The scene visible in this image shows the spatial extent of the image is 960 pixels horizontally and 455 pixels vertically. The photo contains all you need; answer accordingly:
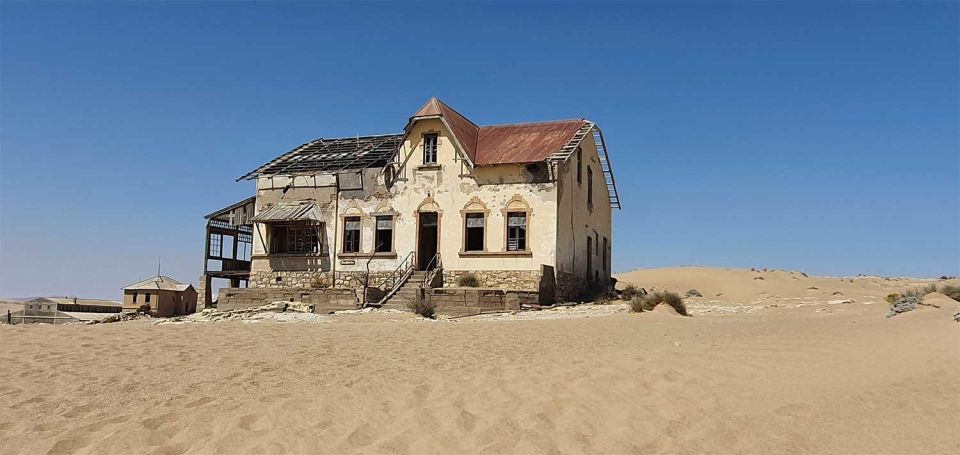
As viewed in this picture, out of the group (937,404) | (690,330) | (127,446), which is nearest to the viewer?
(127,446)

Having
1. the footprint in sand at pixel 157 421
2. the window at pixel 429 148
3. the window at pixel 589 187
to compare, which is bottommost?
the footprint in sand at pixel 157 421

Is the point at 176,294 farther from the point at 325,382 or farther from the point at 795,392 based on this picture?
the point at 795,392

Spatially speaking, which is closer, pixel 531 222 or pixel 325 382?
pixel 325 382

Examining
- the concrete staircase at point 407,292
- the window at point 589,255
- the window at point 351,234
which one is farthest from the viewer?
the window at point 589,255

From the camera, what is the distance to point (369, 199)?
2884cm

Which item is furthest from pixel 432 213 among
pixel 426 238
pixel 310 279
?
pixel 310 279

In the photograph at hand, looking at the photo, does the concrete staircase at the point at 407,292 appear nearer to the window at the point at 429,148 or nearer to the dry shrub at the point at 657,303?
the window at the point at 429,148

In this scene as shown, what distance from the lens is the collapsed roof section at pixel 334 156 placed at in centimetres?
2989

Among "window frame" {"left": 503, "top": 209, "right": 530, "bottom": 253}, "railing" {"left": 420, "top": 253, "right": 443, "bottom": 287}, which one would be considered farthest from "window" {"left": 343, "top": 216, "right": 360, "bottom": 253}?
"window frame" {"left": 503, "top": 209, "right": 530, "bottom": 253}

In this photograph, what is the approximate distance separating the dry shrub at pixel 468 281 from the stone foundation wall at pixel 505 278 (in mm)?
158

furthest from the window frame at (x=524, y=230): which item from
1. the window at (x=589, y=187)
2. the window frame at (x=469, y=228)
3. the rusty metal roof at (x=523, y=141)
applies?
the window at (x=589, y=187)

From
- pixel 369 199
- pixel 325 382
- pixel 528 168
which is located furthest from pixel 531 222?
pixel 325 382

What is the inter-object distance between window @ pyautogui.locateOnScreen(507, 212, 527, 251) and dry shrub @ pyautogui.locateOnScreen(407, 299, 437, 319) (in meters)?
5.82

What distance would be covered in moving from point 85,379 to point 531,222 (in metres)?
19.4
